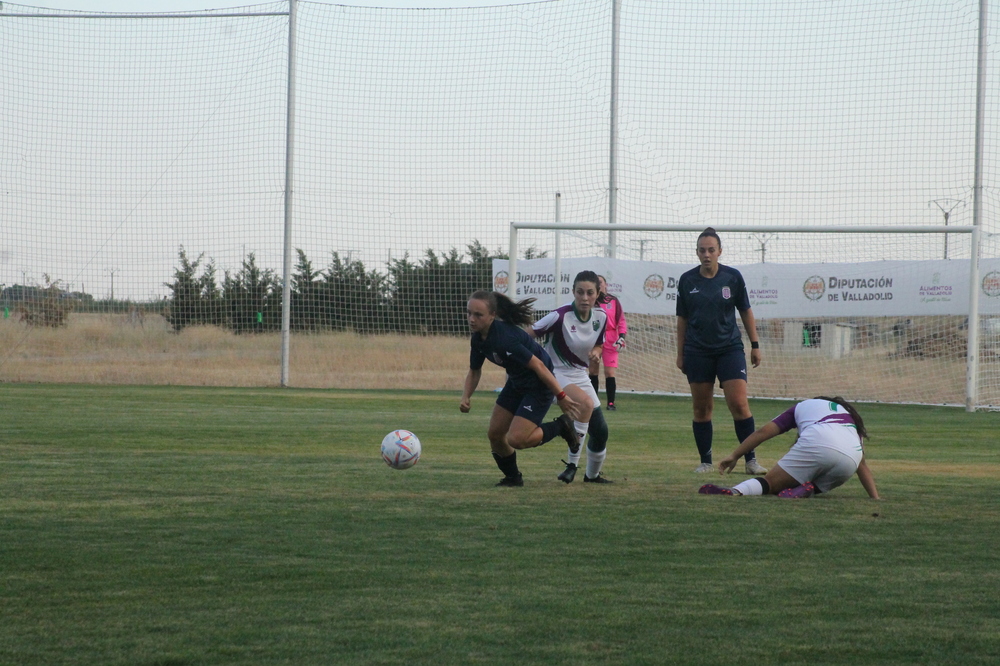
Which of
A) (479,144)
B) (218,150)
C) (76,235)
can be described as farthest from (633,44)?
(76,235)

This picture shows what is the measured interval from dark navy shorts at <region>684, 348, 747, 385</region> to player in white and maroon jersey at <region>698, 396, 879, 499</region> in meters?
1.57

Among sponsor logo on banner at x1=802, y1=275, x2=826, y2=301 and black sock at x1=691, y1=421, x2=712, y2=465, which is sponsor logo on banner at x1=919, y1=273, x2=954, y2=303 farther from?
black sock at x1=691, y1=421, x2=712, y2=465

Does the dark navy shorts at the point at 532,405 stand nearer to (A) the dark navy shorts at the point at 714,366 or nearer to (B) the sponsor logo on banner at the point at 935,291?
(A) the dark navy shorts at the point at 714,366

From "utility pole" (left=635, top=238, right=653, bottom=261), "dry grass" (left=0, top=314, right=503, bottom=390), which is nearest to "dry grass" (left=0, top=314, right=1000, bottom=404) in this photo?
"dry grass" (left=0, top=314, right=503, bottom=390)

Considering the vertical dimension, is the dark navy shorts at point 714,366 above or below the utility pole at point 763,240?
below

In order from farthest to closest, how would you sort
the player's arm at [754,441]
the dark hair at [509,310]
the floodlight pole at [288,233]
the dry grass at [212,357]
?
the dry grass at [212,357], the floodlight pole at [288,233], the dark hair at [509,310], the player's arm at [754,441]

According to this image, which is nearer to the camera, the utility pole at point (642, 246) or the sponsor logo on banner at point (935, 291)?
the sponsor logo on banner at point (935, 291)

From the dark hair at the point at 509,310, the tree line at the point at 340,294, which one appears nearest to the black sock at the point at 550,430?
the dark hair at the point at 509,310

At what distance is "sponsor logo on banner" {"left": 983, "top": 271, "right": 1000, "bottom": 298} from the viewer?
1659 cm

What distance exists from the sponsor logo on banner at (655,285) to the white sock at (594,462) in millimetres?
12184

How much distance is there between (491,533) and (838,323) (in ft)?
47.6

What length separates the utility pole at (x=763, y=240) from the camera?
18531mm

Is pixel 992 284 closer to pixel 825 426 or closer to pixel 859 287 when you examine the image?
pixel 859 287

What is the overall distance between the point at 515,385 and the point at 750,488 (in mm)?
1779
